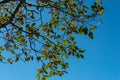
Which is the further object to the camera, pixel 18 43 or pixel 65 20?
pixel 18 43

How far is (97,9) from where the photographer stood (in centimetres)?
2197

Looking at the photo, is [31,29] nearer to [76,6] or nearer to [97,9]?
[76,6]

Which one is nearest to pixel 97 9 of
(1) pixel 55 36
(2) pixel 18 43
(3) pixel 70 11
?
(3) pixel 70 11

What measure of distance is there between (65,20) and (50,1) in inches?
83.4

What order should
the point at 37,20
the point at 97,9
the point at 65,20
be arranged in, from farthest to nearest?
the point at 65,20
the point at 37,20
the point at 97,9

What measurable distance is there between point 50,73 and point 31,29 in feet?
11.7

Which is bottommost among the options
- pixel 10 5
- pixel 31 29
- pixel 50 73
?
pixel 50 73

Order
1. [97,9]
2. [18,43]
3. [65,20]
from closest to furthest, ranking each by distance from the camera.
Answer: [97,9] → [65,20] → [18,43]

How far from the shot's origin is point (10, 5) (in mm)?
28531

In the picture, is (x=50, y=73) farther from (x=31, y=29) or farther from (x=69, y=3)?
(x=69, y=3)

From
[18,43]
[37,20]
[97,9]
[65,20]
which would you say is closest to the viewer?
[97,9]

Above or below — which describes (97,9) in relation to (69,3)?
below

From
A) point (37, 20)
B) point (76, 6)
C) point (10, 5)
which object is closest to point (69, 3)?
point (76, 6)

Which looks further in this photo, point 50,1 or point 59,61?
point 59,61
